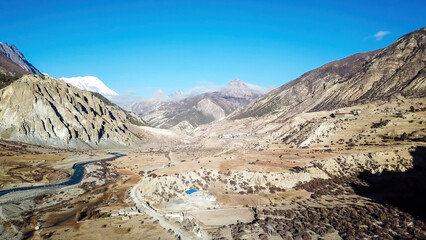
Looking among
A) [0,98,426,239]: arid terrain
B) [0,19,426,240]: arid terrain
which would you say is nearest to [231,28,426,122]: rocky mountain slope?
[0,19,426,240]: arid terrain

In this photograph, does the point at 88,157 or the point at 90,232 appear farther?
the point at 88,157

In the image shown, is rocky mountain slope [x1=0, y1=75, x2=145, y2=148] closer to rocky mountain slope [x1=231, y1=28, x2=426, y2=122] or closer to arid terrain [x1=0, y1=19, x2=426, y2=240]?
arid terrain [x1=0, y1=19, x2=426, y2=240]

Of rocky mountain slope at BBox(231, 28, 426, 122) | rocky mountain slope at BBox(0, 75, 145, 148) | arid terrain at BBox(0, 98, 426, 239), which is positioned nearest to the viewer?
arid terrain at BBox(0, 98, 426, 239)

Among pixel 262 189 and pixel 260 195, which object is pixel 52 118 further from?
pixel 260 195

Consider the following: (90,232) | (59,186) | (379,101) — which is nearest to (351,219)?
(90,232)

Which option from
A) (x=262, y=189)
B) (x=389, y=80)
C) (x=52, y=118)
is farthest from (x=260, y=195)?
(x=52, y=118)

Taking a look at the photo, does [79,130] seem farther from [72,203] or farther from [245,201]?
[245,201]

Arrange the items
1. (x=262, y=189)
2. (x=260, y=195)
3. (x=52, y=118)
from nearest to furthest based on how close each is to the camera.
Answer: (x=260, y=195), (x=262, y=189), (x=52, y=118)

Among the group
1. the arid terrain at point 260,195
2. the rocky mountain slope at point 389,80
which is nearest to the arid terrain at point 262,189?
the arid terrain at point 260,195
